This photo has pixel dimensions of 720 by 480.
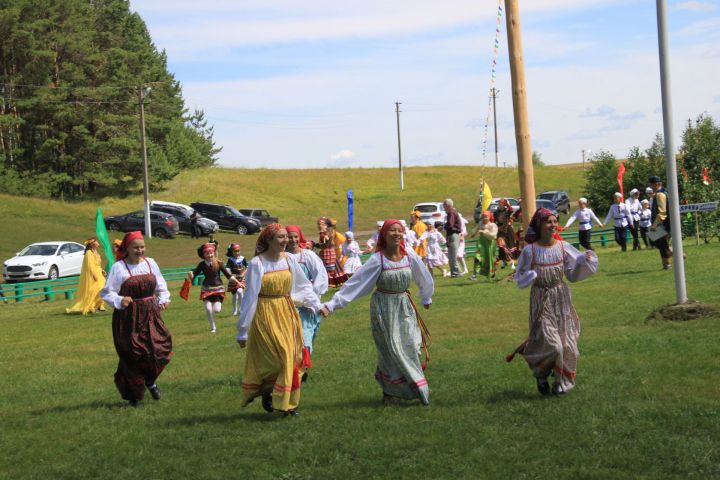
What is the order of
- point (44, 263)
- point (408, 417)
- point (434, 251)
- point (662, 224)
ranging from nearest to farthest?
point (408, 417) < point (662, 224) < point (434, 251) < point (44, 263)

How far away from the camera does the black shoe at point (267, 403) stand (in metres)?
9.44

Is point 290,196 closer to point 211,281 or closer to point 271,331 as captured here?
point 211,281

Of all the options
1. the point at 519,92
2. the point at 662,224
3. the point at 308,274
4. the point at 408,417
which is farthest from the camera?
the point at 662,224

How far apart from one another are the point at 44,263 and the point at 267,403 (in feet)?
95.6

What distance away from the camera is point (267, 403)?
9453 mm

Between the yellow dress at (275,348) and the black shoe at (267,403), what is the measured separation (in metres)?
0.09

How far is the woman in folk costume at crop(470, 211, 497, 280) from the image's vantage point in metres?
22.4

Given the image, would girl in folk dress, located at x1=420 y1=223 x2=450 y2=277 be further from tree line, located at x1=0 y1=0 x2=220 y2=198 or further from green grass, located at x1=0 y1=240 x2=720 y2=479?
tree line, located at x1=0 y1=0 x2=220 y2=198

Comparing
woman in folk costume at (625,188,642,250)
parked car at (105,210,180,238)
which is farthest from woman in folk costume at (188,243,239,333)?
parked car at (105,210,180,238)

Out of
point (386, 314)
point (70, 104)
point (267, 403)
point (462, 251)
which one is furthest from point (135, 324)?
A: point (70, 104)

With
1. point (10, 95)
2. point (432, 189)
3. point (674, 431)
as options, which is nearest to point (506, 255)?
point (674, 431)

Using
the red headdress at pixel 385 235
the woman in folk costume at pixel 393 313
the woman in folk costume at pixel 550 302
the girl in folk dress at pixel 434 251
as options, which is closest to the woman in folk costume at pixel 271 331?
the woman in folk costume at pixel 393 313

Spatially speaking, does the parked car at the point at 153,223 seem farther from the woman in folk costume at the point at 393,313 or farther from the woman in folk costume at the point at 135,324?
the woman in folk costume at the point at 393,313

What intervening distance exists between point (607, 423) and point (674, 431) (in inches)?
22.5
